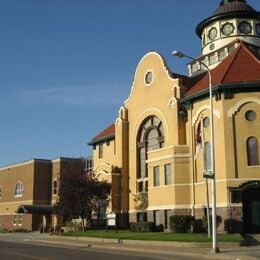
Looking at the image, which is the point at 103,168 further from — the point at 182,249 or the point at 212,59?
the point at 182,249

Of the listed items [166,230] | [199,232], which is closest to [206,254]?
[199,232]

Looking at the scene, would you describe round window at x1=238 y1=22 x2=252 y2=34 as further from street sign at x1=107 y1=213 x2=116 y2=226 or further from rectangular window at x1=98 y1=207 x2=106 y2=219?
street sign at x1=107 y1=213 x2=116 y2=226

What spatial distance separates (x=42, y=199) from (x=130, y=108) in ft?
94.5

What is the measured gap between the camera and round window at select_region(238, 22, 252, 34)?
178 ft

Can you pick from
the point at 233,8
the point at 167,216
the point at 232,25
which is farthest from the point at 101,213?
the point at 233,8

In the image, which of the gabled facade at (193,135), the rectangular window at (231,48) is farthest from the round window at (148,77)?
the rectangular window at (231,48)

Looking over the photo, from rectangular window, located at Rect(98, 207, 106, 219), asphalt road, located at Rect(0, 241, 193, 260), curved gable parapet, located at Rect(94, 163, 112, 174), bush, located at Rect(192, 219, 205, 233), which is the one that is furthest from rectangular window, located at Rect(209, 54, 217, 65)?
asphalt road, located at Rect(0, 241, 193, 260)

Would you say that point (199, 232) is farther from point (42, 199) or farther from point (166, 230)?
point (42, 199)

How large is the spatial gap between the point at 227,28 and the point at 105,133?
61.0 ft

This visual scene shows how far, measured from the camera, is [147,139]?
51562 mm

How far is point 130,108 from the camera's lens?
5444 centimetres

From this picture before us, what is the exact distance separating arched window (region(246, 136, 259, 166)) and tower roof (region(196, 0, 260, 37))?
63.9 ft

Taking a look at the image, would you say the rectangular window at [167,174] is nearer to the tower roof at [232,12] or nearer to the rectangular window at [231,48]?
the rectangular window at [231,48]

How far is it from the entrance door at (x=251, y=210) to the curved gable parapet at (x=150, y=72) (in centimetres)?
1343
